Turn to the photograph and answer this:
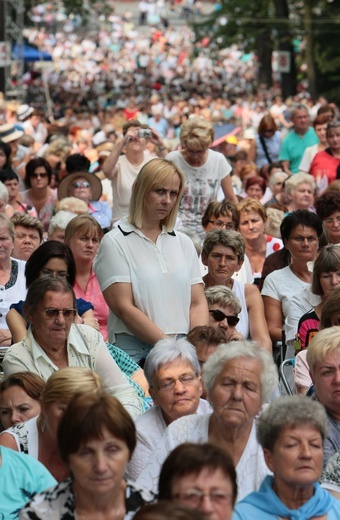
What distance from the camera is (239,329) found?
31.6ft

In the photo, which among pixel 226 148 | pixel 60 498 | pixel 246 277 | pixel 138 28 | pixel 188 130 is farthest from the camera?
pixel 138 28

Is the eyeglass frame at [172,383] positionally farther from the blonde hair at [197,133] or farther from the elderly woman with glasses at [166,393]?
the blonde hair at [197,133]

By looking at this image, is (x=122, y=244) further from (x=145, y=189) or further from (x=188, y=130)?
(x=188, y=130)

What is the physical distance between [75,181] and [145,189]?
4.88 metres

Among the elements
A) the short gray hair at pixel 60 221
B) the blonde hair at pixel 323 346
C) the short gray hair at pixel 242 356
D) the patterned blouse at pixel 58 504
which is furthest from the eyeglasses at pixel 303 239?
Result: the patterned blouse at pixel 58 504

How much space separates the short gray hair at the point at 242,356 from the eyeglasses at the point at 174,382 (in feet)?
1.30

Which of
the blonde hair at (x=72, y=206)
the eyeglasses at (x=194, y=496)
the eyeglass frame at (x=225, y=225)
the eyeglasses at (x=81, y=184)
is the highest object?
the eyeglasses at (x=81, y=184)

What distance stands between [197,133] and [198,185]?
1.76 ft

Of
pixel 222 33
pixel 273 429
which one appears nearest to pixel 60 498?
pixel 273 429

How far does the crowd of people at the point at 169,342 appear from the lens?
17.7 ft

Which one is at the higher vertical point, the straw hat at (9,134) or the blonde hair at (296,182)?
the straw hat at (9,134)

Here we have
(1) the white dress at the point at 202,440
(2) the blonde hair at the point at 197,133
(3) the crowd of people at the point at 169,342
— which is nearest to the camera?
(3) the crowd of people at the point at 169,342

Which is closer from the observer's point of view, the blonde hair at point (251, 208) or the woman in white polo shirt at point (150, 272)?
the woman in white polo shirt at point (150, 272)

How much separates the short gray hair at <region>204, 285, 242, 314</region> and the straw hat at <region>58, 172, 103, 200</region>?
4.62 m
